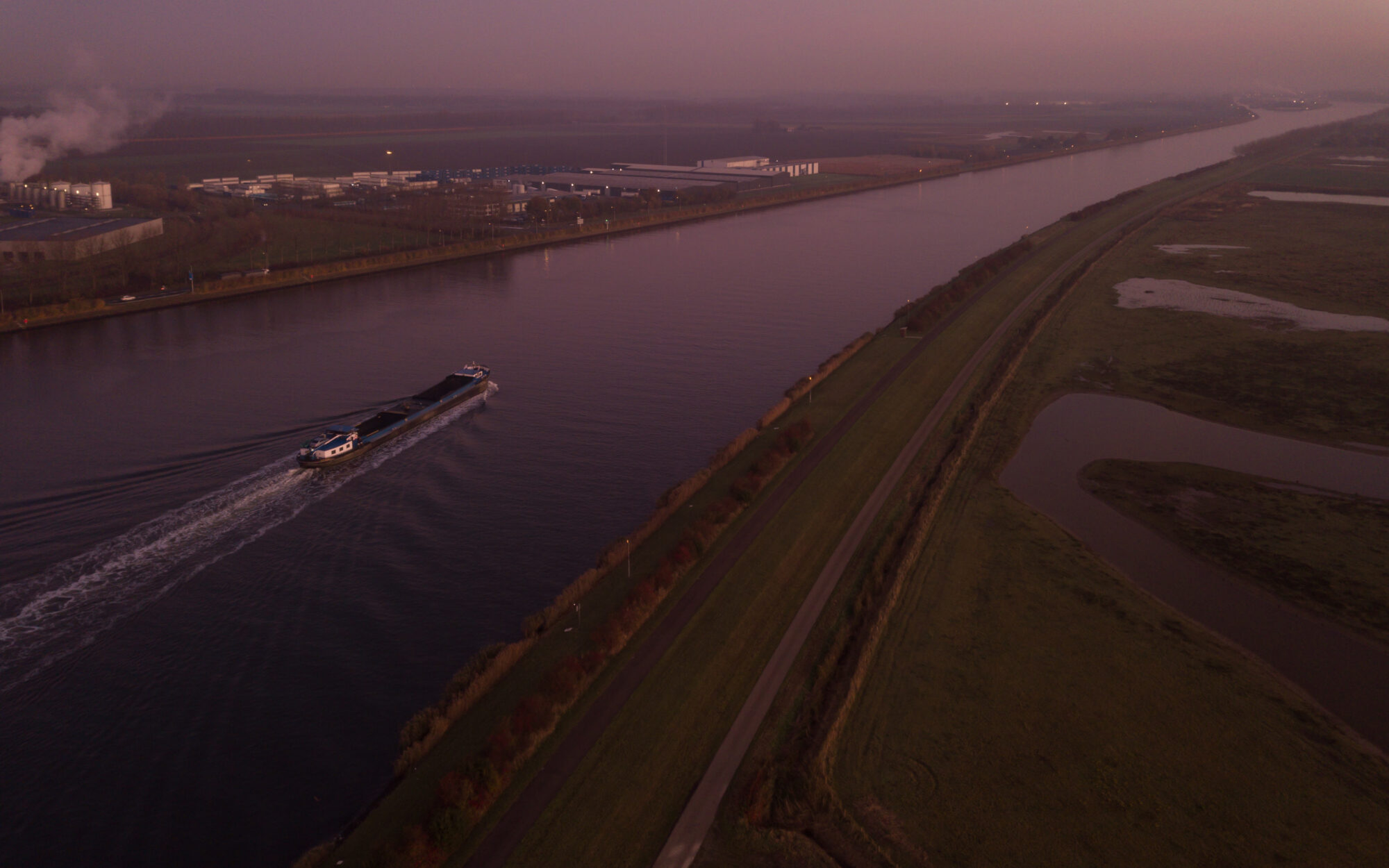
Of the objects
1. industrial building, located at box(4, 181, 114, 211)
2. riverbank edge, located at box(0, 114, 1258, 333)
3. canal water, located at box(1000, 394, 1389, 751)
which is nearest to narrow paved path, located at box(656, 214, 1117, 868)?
canal water, located at box(1000, 394, 1389, 751)

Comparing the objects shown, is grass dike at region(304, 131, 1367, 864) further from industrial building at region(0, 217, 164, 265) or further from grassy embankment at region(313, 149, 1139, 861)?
industrial building at region(0, 217, 164, 265)

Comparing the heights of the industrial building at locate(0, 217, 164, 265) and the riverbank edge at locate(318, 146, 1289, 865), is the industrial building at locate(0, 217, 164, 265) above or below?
above

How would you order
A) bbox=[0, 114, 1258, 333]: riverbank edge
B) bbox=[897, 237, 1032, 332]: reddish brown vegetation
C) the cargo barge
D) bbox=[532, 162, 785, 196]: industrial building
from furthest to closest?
bbox=[532, 162, 785, 196]: industrial building, bbox=[897, 237, 1032, 332]: reddish brown vegetation, bbox=[0, 114, 1258, 333]: riverbank edge, the cargo barge

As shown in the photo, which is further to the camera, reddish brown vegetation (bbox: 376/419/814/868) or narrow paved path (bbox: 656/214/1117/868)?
narrow paved path (bbox: 656/214/1117/868)

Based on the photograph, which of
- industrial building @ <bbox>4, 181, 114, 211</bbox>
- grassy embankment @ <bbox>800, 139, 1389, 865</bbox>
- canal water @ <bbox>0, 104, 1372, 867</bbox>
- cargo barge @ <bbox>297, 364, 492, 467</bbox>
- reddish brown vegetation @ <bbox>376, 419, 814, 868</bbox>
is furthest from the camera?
industrial building @ <bbox>4, 181, 114, 211</bbox>

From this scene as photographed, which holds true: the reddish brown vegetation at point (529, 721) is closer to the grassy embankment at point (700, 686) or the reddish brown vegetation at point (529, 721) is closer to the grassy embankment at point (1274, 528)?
the grassy embankment at point (700, 686)

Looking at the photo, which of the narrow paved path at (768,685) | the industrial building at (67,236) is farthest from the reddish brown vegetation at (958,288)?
the industrial building at (67,236)

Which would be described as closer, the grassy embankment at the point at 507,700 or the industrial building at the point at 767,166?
the grassy embankment at the point at 507,700

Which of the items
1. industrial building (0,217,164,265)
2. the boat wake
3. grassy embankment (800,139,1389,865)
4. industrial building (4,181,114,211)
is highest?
industrial building (4,181,114,211)
